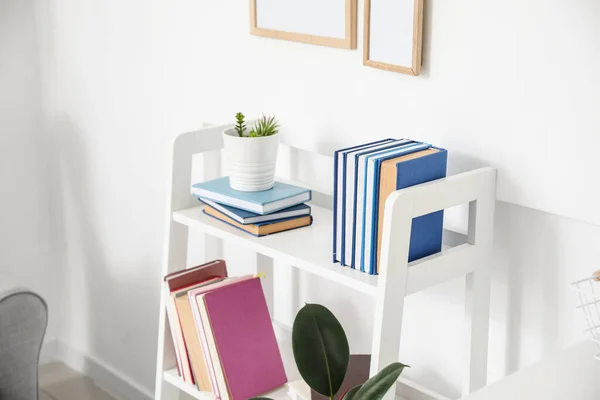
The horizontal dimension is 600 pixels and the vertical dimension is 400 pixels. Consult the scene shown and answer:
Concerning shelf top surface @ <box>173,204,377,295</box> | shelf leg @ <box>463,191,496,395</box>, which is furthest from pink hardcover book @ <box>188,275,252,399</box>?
shelf leg @ <box>463,191,496,395</box>

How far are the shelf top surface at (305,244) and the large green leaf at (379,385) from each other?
331 mm

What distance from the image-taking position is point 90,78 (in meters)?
2.50

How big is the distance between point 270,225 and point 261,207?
0.05 metres

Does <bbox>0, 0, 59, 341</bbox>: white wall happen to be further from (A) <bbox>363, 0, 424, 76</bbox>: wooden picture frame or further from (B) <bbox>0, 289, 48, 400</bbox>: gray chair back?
(A) <bbox>363, 0, 424, 76</bbox>: wooden picture frame

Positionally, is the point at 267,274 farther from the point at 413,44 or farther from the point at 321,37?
the point at 413,44

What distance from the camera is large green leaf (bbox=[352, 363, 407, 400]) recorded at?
3.34 feet

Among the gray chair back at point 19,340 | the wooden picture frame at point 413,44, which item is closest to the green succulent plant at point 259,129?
the wooden picture frame at point 413,44

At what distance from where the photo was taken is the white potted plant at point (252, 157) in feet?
5.49

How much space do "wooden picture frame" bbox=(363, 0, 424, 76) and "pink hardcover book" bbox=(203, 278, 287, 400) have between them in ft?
1.70

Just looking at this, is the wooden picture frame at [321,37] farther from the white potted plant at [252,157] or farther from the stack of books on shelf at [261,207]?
the stack of books on shelf at [261,207]

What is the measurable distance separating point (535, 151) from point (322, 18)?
0.55 m

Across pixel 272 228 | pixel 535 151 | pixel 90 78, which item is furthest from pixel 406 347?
pixel 90 78

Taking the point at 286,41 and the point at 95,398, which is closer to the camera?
the point at 286,41

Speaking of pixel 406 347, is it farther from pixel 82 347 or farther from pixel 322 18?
pixel 82 347
